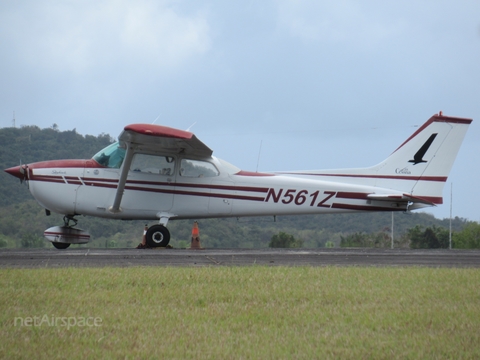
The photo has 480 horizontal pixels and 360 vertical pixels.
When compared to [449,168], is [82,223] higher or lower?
lower

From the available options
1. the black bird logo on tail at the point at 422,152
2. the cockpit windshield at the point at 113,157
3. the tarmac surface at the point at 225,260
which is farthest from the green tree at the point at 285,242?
the tarmac surface at the point at 225,260

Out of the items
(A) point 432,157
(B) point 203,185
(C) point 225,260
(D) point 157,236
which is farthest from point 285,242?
(C) point 225,260

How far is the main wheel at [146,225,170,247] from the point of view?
1528 centimetres

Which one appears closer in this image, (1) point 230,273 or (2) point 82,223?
(1) point 230,273

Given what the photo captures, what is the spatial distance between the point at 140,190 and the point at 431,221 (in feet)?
137

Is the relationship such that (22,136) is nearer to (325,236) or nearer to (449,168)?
(325,236)

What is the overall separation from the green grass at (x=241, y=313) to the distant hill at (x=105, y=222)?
39.7 feet

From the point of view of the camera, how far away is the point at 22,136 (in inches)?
2153

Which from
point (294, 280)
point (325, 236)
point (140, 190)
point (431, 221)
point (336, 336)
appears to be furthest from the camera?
point (431, 221)

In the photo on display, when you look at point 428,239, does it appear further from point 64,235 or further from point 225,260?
point 225,260

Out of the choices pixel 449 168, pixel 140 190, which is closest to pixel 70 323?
pixel 140 190

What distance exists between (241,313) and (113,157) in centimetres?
987

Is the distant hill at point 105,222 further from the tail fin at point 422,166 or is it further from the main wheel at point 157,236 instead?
the main wheel at point 157,236

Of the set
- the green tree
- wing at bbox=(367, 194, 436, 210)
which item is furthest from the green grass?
the green tree
